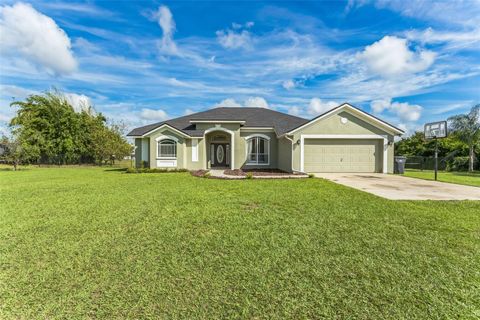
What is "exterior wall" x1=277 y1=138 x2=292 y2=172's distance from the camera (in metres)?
17.2

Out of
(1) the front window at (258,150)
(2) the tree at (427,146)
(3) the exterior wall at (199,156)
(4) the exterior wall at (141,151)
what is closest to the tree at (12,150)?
(4) the exterior wall at (141,151)

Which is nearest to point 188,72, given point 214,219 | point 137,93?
point 137,93

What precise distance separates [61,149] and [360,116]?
110 feet

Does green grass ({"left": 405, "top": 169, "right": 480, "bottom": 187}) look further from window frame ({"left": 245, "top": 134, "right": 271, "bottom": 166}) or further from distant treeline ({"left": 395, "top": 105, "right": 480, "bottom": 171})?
window frame ({"left": 245, "top": 134, "right": 271, "bottom": 166})

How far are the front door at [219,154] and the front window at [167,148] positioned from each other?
411cm

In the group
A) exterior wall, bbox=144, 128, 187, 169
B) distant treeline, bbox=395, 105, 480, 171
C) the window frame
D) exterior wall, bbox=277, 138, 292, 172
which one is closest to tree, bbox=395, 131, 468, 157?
distant treeline, bbox=395, 105, 480, 171

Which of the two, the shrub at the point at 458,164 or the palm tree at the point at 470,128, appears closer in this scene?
the palm tree at the point at 470,128

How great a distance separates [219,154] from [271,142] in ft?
17.4

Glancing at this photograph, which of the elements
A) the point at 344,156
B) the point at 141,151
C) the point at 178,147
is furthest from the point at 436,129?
the point at 141,151

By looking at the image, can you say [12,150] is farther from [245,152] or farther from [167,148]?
[245,152]

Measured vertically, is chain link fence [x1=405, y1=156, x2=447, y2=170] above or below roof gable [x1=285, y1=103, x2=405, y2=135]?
below

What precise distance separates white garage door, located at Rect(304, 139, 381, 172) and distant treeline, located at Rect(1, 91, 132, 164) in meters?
24.2

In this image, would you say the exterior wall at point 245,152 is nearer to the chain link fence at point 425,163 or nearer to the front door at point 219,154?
the front door at point 219,154

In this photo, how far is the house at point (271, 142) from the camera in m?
16.8
